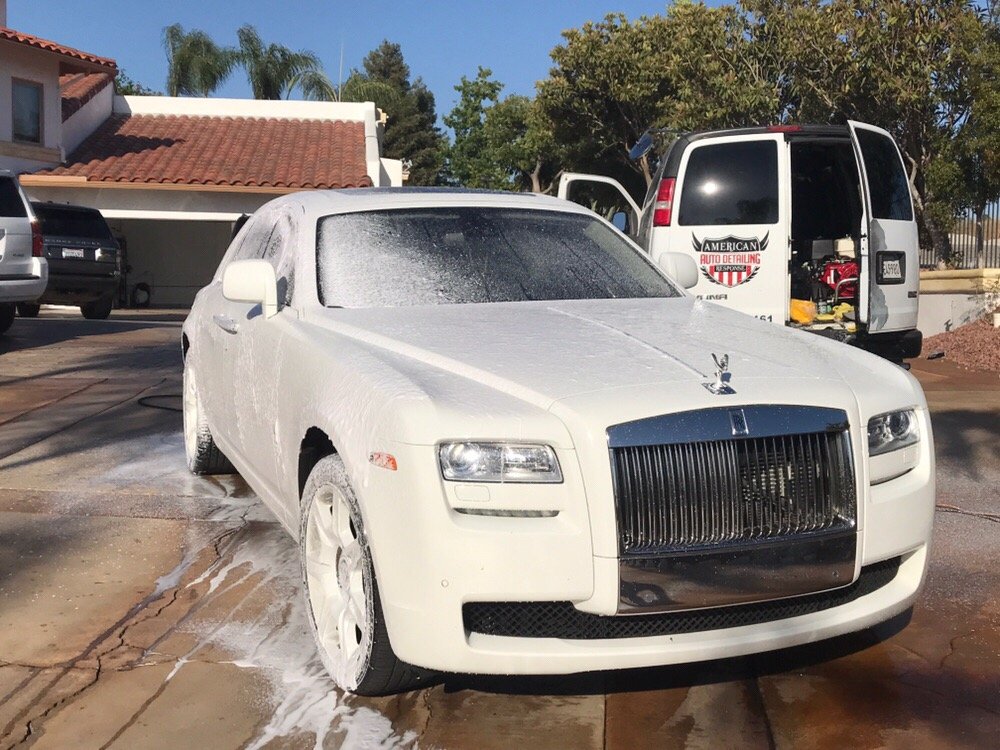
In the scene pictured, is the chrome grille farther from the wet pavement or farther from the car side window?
the car side window

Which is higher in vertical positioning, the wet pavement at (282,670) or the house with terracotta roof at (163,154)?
the house with terracotta roof at (163,154)

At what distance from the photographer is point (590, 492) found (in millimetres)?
3283

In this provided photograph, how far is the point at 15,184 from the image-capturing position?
43.2 feet

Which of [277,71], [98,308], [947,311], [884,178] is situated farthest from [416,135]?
[884,178]

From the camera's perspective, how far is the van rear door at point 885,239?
933 centimetres

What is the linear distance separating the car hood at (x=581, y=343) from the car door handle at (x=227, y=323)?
40.9 inches

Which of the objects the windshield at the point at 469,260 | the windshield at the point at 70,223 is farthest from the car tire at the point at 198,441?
the windshield at the point at 70,223

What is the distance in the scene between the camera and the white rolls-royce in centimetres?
329

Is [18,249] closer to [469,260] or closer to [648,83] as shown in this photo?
[469,260]

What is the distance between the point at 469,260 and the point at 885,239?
5.55 metres

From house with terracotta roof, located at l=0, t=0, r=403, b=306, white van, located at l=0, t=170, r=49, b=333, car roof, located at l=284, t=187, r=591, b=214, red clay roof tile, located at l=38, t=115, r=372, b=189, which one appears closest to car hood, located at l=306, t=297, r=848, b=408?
car roof, located at l=284, t=187, r=591, b=214

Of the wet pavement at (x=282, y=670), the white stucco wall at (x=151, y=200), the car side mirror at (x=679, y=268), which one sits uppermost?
the white stucco wall at (x=151, y=200)

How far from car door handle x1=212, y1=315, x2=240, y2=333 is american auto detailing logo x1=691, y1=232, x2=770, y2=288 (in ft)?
16.0

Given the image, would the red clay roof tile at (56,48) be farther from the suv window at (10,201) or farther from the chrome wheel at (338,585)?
the chrome wheel at (338,585)
